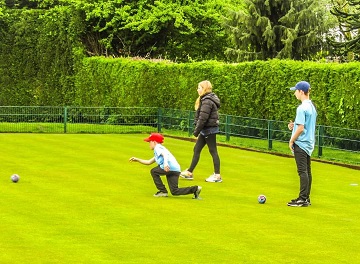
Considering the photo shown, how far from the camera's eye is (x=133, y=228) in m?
13.3

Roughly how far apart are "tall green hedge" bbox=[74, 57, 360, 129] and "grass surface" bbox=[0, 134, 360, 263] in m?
3.96

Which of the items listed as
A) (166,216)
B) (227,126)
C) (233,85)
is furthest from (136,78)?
(166,216)

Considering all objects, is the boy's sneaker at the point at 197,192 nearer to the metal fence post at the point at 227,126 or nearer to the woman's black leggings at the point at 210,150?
the woman's black leggings at the point at 210,150

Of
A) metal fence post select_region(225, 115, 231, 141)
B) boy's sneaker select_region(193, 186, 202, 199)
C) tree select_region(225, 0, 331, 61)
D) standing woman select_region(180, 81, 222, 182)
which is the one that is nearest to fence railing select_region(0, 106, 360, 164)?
metal fence post select_region(225, 115, 231, 141)

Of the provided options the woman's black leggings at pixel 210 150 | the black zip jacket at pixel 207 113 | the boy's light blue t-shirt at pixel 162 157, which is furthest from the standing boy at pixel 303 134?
the black zip jacket at pixel 207 113

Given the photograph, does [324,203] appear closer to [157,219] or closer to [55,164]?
[157,219]

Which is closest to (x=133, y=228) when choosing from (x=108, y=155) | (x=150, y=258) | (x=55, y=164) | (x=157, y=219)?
(x=157, y=219)

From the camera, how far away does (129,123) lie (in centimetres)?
3812

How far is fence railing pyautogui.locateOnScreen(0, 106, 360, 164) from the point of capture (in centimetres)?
3034

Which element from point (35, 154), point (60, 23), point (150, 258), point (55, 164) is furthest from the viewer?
point (60, 23)

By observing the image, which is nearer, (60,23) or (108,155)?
(108,155)

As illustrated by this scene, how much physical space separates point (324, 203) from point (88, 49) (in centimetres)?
3164

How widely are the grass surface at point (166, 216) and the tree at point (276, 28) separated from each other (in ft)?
75.6

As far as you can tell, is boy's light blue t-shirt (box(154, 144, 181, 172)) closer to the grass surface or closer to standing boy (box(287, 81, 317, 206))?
the grass surface
